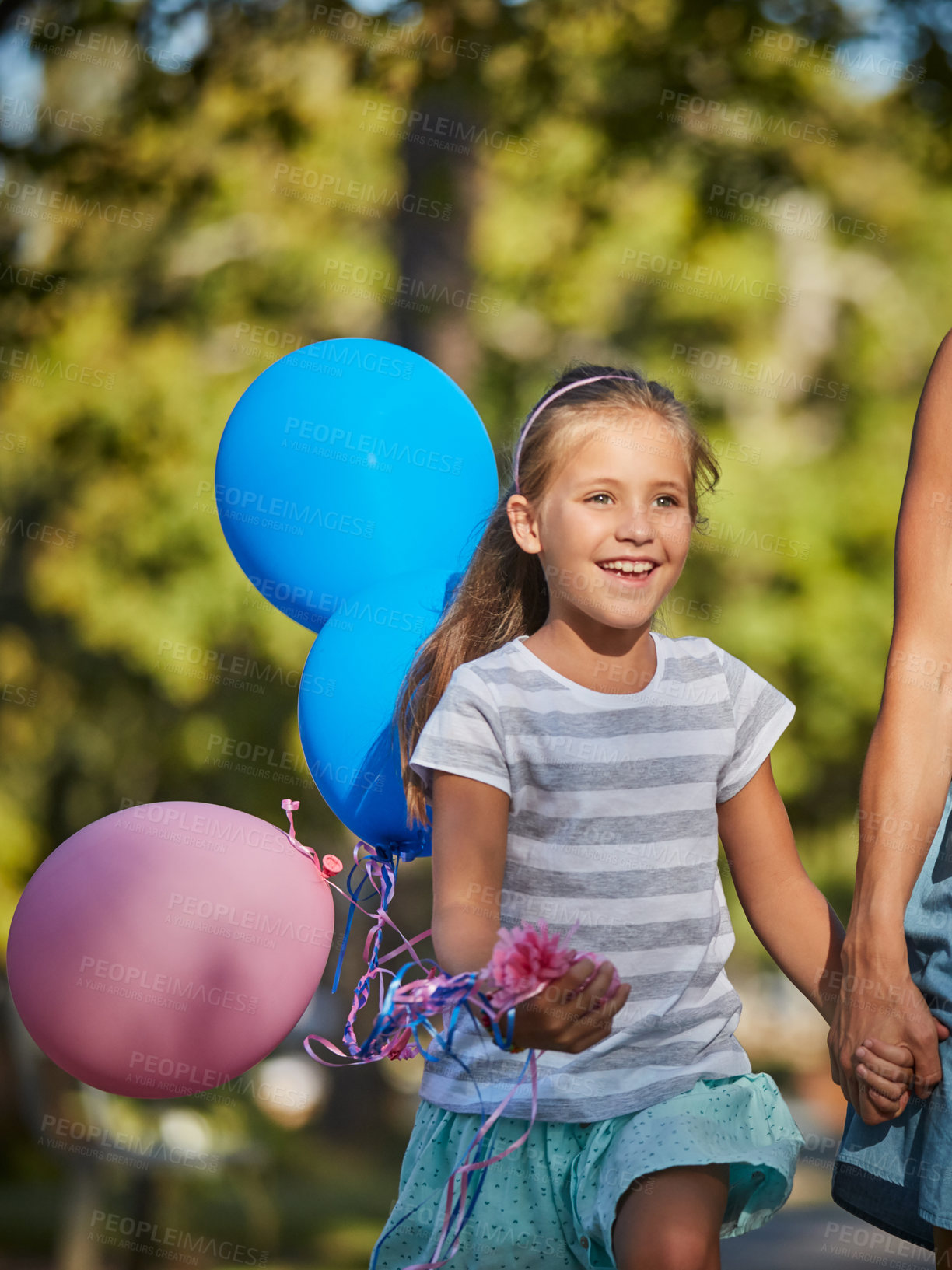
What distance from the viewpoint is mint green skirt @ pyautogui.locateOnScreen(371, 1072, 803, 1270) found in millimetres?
1872

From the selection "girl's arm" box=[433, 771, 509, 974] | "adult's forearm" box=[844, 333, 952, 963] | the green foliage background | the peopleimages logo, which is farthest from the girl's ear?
the green foliage background

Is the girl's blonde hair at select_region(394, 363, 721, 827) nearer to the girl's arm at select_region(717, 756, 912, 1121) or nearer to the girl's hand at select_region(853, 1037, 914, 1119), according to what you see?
the girl's arm at select_region(717, 756, 912, 1121)

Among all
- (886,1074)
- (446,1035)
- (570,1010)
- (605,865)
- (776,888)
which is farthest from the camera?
(776,888)

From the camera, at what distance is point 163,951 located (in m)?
2.27

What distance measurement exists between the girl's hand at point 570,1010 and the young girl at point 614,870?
0.17 metres

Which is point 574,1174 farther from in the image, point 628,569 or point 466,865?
point 628,569

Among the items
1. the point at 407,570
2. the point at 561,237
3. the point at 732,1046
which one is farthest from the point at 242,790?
the point at 732,1046

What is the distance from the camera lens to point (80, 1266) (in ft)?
22.0

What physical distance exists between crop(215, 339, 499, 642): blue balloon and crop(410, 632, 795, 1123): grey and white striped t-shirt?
1.72ft

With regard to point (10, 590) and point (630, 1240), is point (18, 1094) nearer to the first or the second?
point (10, 590)

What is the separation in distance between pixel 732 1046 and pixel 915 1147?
32 cm

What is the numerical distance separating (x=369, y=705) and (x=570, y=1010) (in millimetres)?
872

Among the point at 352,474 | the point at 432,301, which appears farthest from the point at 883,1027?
the point at 432,301

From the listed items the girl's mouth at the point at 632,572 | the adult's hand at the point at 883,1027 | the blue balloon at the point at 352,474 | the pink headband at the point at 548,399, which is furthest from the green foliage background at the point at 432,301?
the adult's hand at the point at 883,1027
